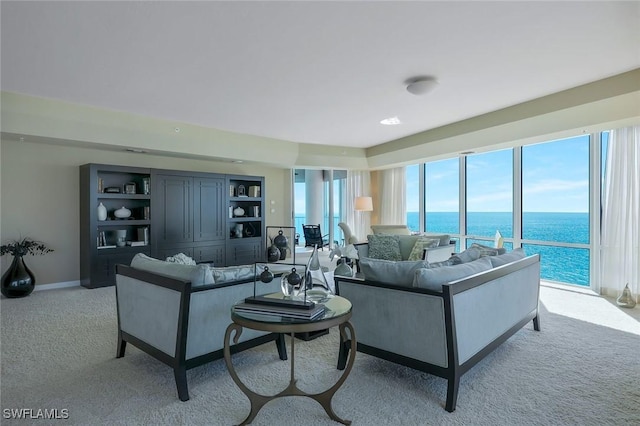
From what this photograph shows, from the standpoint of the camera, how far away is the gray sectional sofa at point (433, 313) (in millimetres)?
2143

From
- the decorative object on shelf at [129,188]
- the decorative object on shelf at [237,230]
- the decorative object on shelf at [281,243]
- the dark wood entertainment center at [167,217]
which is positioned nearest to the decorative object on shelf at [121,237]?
the dark wood entertainment center at [167,217]

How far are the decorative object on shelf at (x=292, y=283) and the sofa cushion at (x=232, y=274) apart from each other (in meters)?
0.49

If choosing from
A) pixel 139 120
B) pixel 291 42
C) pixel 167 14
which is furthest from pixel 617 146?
pixel 139 120

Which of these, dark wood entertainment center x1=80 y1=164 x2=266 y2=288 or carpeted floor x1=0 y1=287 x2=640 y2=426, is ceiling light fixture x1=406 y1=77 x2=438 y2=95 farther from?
dark wood entertainment center x1=80 y1=164 x2=266 y2=288

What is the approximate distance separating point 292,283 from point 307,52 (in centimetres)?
217

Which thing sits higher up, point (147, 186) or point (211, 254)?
point (147, 186)

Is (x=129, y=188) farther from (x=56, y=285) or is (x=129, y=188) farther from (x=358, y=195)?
(x=358, y=195)

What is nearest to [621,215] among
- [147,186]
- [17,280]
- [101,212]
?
[147,186]

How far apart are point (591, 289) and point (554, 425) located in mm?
4091

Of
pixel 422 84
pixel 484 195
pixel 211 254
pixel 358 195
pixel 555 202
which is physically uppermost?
pixel 422 84

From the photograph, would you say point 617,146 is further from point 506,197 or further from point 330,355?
point 330,355

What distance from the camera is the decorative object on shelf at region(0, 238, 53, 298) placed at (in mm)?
4641

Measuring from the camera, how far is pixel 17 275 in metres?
4.69

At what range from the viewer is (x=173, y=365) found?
2240mm
